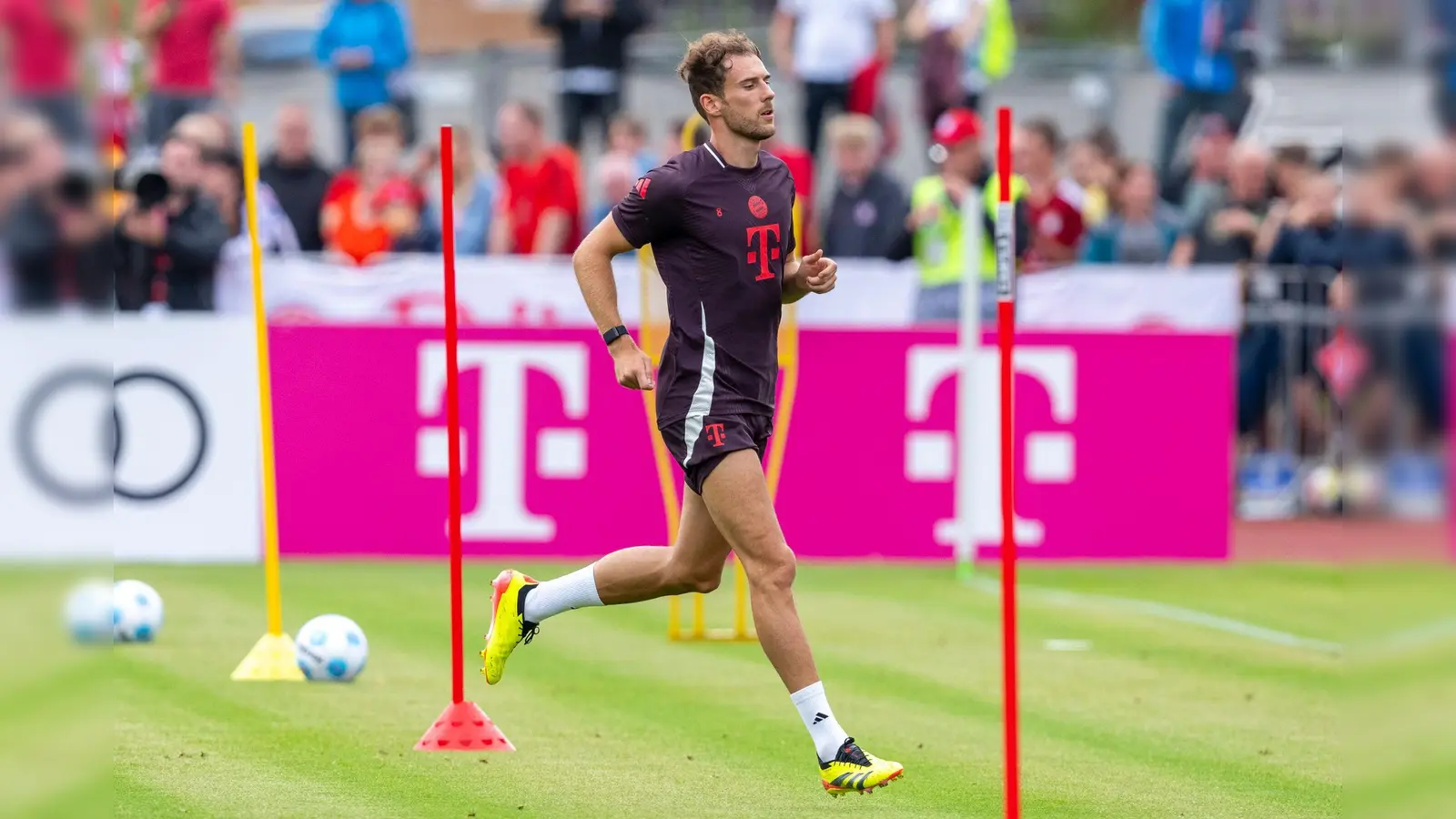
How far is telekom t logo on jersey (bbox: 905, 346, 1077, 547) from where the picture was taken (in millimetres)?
15250

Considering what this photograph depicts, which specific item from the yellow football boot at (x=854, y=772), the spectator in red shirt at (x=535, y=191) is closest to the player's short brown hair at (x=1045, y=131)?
the spectator in red shirt at (x=535, y=191)

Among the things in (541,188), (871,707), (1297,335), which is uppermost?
(541,188)

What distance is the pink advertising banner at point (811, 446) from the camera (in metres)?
15.1

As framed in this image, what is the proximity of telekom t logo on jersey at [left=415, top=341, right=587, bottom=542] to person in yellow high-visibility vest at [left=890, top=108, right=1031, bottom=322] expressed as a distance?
2.58 m

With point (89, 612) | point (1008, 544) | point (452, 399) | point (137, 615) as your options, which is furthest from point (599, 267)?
point (137, 615)

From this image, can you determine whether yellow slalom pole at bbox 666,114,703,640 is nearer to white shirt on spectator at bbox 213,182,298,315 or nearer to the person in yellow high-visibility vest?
the person in yellow high-visibility vest

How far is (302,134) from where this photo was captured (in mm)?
18484

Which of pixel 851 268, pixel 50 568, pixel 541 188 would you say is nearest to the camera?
pixel 50 568

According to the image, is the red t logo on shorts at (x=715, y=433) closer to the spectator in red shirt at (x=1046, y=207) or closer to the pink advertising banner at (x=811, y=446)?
the pink advertising banner at (x=811, y=446)

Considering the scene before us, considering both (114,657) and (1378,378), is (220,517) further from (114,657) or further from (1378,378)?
(1378,378)

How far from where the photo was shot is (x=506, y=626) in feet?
28.7

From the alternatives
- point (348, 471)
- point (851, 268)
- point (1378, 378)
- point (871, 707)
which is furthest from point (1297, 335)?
point (1378, 378)

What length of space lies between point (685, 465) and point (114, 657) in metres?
4.34

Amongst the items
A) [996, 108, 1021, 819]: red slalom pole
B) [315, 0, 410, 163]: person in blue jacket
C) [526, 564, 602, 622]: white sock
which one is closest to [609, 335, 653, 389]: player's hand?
[526, 564, 602, 622]: white sock
